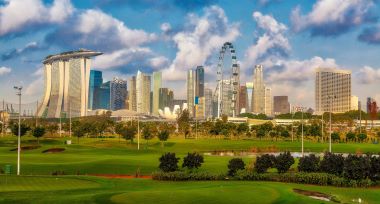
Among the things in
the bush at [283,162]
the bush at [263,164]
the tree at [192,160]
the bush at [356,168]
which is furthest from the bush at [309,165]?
the tree at [192,160]

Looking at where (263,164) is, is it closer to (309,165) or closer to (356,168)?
(309,165)

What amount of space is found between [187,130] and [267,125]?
24.7m

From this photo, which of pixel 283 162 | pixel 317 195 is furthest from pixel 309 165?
pixel 317 195

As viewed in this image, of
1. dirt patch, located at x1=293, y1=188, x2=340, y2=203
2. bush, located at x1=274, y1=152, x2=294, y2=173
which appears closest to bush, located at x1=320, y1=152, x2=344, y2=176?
bush, located at x1=274, y1=152, x2=294, y2=173

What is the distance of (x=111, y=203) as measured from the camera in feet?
112

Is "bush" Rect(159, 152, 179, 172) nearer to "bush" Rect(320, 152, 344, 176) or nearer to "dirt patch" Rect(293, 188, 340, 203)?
"dirt patch" Rect(293, 188, 340, 203)

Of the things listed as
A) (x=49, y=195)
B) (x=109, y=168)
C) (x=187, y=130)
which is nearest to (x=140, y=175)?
(x=109, y=168)

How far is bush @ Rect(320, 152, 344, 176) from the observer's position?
48094 millimetres

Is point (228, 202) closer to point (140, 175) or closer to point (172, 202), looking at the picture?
point (172, 202)

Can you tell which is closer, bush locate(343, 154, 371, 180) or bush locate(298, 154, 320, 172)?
bush locate(343, 154, 371, 180)

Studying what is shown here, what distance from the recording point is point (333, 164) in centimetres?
4853

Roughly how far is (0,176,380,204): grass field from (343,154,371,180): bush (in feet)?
7.42

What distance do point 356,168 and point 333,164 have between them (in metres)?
3.31

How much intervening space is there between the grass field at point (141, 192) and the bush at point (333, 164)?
12.5 ft
